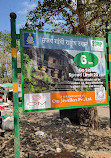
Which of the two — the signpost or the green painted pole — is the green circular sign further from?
the green painted pole

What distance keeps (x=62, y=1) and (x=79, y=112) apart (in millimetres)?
5254

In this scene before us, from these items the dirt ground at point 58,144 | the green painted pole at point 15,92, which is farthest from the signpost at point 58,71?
the dirt ground at point 58,144

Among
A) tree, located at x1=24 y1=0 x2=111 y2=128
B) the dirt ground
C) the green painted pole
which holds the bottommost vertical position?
the dirt ground

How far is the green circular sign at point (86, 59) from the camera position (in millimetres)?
3297

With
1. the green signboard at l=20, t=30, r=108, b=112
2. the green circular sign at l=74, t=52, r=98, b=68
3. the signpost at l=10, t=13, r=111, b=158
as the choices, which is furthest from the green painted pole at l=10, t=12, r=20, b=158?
the green circular sign at l=74, t=52, r=98, b=68

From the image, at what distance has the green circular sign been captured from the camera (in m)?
3.30

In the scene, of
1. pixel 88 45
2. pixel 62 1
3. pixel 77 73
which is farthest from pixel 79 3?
pixel 77 73

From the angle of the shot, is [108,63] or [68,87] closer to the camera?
[68,87]

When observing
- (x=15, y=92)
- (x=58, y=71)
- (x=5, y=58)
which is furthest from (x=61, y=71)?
(x=5, y=58)

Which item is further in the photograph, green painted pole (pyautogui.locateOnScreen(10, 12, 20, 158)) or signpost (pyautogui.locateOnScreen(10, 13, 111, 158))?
signpost (pyautogui.locateOnScreen(10, 13, 111, 158))

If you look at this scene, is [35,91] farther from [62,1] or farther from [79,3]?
[79,3]

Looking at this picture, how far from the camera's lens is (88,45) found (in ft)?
11.2

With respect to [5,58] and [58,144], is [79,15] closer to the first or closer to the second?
[58,144]

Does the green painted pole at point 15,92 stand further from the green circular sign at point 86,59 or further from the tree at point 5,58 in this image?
the tree at point 5,58
